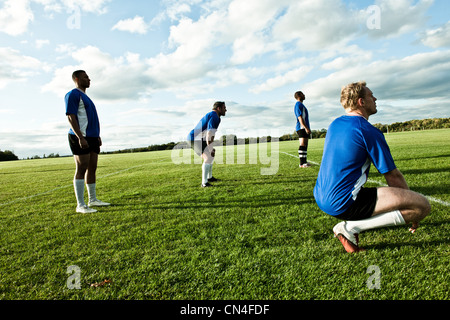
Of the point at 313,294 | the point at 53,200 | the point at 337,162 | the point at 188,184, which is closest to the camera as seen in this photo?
the point at 313,294

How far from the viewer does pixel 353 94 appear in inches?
101

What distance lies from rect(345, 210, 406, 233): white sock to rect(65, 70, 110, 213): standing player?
171 inches

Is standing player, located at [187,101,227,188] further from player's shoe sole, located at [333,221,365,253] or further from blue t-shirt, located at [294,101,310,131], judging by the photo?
player's shoe sole, located at [333,221,365,253]

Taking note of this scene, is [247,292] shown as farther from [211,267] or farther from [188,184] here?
[188,184]

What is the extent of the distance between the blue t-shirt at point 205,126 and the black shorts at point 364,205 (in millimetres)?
4713

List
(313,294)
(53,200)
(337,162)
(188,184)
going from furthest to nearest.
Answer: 1. (188,184)
2. (53,200)
3. (337,162)
4. (313,294)

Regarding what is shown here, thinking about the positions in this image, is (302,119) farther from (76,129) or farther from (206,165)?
(76,129)

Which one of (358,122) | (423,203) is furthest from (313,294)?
(358,122)

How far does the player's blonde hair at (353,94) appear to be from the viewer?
256 cm

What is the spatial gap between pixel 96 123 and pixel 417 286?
18.1 ft

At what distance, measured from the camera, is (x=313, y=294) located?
1.94 meters

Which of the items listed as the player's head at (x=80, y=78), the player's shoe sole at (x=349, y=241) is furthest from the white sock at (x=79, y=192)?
the player's shoe sole at (x=349, y=241)

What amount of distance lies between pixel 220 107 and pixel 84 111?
11.3ft

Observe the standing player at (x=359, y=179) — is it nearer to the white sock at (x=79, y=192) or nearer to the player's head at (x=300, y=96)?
the white sock at (x=79, y=192)
